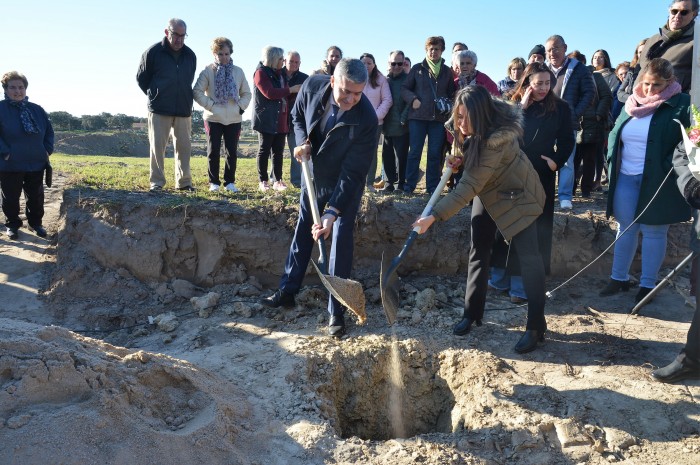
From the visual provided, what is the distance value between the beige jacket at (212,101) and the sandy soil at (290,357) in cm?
132

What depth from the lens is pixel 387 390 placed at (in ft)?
14.6

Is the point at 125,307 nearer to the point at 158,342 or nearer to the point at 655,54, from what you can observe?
the point at 158,342

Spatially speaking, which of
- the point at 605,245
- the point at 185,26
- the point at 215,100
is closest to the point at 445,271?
the point at 605,245

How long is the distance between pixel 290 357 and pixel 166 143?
11.7ft

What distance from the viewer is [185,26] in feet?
20.8

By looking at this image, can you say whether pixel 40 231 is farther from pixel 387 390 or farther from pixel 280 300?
pixel 387 390

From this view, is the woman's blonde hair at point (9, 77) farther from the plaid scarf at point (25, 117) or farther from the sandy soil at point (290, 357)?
the sandy soil at point (290, 357)

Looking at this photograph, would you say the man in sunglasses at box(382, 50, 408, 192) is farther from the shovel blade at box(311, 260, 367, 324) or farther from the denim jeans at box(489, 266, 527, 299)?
the shovel blade at box(311, 260, 367, 324)

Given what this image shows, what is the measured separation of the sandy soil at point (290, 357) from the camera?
3.16 m

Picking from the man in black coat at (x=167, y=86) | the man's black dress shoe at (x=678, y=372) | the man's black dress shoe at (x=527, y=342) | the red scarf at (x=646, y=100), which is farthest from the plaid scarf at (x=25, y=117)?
the man's black dress shoe at (x=678, y=372)

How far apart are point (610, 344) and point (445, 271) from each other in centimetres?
187

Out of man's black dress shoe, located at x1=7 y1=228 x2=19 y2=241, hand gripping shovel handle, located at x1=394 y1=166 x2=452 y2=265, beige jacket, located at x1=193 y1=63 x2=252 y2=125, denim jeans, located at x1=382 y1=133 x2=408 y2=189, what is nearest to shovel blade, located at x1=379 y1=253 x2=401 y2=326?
hand gripping shovel handle, located at x1=394 y1=166 x2=452 y2=265

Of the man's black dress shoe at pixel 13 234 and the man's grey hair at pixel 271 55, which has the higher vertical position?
the man's grey hair at pixel 271 55

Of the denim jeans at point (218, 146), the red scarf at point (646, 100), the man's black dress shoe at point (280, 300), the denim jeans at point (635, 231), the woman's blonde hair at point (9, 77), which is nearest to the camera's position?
the red scarf at point (646, 100)
